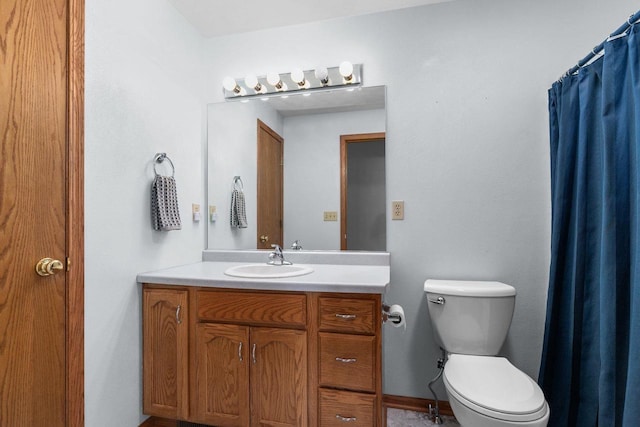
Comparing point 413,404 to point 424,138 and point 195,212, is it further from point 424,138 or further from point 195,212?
point 195,212

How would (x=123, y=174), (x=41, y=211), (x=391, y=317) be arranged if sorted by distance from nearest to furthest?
1. (x=41, y=211)
2. (x=391, y=317)
3. (x=123, y=174)

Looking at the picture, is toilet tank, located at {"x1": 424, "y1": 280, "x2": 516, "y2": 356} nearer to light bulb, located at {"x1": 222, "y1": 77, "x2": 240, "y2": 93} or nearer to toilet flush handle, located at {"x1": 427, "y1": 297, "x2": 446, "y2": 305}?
toilet flush handle, located at {"x1": 427, "y1": 297, "x2": 446, "y2": 305}

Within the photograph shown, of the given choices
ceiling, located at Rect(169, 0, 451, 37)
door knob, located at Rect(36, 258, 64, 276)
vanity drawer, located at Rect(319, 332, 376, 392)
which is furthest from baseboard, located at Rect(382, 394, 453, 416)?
ceiling, located at Rect(169, 0, 451, 37)

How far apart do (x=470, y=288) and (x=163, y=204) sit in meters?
1.73

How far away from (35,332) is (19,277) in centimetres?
22

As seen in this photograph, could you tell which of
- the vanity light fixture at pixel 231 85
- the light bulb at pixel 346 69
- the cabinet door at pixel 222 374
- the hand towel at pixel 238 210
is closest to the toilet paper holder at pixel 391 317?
the cabinet door at pixel 222 374

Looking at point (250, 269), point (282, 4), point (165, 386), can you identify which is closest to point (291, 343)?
point (250, 269)

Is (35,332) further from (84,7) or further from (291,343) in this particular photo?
(84,7)

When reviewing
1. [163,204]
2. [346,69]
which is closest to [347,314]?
[163,204]

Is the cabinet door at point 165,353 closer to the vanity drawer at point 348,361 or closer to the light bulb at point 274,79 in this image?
the vanity drawer at point 348,361

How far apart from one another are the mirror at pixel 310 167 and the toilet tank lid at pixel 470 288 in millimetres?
398

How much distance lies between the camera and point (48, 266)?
3.91 feet

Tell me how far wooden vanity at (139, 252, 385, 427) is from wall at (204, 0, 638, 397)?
677mm

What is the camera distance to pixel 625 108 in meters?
1.18
